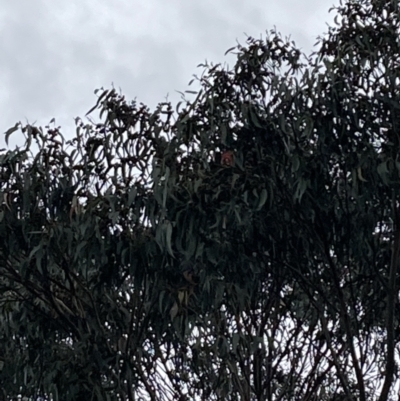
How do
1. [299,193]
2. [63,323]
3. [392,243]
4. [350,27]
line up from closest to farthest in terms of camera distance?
[299,193]
[350,27]
[392,243]
[63,323]

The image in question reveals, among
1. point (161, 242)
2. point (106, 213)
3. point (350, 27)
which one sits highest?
point (350, 27)

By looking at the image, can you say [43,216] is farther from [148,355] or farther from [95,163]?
[148,355]

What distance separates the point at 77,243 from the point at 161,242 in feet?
2.30

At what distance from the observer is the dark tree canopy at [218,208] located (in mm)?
6148

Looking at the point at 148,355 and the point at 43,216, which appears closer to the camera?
the point at 43,216

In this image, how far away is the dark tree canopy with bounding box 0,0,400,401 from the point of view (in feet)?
20.2

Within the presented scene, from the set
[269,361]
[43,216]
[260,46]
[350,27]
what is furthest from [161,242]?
[269,361]

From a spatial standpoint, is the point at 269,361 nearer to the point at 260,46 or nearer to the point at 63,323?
the point at 63,323

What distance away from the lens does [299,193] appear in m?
6.08

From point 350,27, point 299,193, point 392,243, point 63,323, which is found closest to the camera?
point 299,193

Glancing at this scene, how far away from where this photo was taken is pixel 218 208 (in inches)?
244

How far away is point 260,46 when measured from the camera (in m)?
6.55

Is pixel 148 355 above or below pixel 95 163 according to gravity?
below

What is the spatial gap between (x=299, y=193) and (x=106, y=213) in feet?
4.56
